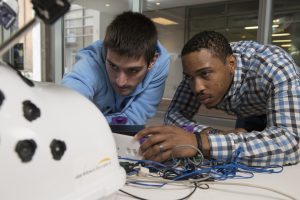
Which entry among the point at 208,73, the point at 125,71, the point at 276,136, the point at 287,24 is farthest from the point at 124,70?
the point at 287,24

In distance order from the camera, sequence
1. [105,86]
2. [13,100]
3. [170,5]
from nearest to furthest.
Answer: [13,100]
[105,86]
[170,5]

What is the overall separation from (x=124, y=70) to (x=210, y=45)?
29 cm

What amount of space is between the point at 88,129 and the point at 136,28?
25.7 inches

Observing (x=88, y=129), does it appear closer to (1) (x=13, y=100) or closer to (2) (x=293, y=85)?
(1) (x=13, y=100)

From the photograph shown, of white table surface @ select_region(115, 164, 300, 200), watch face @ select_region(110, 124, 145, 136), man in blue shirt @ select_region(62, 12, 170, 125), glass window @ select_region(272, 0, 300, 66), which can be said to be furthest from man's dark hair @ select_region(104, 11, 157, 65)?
glass window @ select_region(272, 0, 300, 66)

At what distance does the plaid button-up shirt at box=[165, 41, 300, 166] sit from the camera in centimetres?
70

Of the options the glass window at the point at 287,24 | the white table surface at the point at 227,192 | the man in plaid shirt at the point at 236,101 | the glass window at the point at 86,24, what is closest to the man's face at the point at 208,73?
the man in plaid shirt at the point at 236,101

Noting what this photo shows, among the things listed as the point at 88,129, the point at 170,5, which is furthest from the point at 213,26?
the point at 88,129

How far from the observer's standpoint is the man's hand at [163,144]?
67cm

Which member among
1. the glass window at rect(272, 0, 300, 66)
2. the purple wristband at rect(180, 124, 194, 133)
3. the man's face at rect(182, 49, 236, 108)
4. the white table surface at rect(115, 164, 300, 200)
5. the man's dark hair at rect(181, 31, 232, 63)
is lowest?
the white table surface at rect(115, 164, 300, 200)

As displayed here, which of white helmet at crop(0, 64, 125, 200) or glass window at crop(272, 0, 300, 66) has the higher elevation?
glass window at crop(272, 0, 300, 66)

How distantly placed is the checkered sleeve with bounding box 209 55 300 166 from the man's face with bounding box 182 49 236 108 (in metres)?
0.16

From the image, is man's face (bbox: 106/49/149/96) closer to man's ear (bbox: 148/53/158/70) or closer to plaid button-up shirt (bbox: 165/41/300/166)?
man's ear (bbox: 148/53/158/70)

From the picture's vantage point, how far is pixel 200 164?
2.22ft
